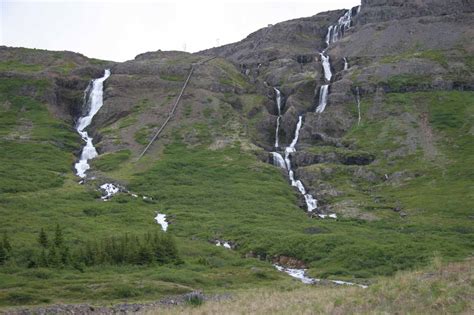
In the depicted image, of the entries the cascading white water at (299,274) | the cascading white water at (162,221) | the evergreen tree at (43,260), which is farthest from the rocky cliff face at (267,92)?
the evergreen tree at (43,260)

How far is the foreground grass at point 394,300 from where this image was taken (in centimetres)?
2611

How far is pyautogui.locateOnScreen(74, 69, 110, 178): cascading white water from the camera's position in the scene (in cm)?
13138

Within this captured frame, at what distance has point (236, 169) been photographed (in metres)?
126

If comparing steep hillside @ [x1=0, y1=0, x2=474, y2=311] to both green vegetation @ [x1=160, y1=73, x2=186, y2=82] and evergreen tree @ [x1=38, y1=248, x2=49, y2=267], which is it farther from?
green vegetation @ [x1=160, y1=73, x2=186, y2=82]

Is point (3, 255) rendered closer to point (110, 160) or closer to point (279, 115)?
point (110, 160)

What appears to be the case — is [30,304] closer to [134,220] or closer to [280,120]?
[134,220]

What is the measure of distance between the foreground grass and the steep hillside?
13599 mm

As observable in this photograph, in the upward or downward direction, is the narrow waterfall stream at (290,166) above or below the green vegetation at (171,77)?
below

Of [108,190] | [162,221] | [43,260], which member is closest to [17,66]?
[108,190]

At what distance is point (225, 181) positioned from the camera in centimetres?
11938

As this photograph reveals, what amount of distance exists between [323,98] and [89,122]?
65527 mm

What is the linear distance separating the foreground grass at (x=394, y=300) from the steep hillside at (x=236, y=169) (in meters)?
13.6

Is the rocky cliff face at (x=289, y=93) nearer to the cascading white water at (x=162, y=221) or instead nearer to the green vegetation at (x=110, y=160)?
the green vegetation at (x=110, y=160)

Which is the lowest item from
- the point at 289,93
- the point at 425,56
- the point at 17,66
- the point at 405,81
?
the point at 289,93
